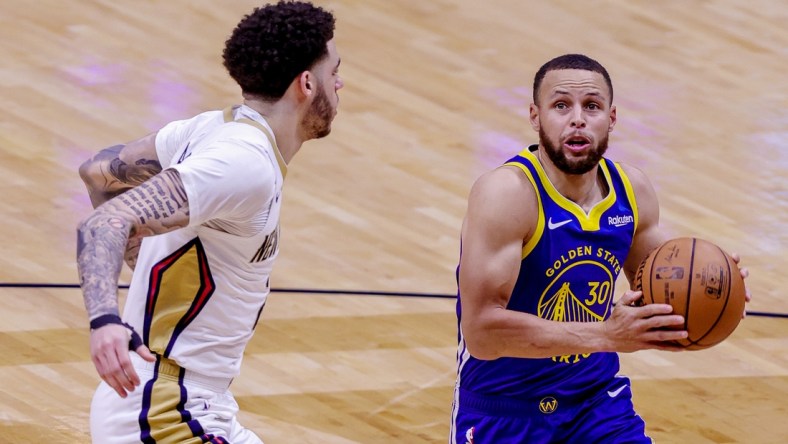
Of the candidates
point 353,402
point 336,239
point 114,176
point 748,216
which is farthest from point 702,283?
point 748,216

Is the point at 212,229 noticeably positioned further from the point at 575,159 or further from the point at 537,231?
the point at 575,159

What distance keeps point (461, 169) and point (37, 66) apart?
331cm

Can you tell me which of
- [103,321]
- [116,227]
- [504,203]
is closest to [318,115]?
[504,203]

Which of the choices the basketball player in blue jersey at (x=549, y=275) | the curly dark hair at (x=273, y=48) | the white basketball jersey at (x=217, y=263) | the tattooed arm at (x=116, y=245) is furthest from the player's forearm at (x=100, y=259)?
the basketball player in blue jersey at (x=549, y=275)

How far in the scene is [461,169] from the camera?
9672 millimetres

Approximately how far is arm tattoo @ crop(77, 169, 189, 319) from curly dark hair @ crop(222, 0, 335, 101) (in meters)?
0.53

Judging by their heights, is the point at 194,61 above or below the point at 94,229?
below

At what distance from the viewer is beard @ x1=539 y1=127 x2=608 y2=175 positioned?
4.82 metres

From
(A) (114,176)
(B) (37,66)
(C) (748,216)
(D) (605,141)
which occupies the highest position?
(D) (605,141)

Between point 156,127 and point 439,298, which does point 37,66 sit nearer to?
point 156,127

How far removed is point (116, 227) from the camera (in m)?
3.71

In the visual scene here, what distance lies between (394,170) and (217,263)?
216 inches

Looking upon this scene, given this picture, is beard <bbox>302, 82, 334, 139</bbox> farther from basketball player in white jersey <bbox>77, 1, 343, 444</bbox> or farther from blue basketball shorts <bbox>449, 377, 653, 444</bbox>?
blue basketball shorts <bbox>449, 377, 653, 444</bbox>

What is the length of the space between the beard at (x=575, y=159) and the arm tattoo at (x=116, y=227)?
58.1 inches
